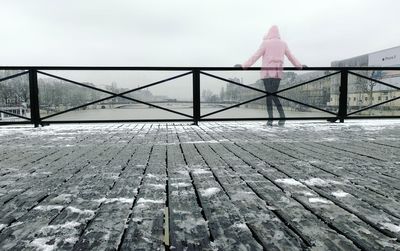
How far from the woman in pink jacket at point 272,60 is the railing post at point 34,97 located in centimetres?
420

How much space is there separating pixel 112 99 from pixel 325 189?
5368 millimetres

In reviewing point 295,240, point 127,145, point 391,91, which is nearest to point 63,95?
point 127,145

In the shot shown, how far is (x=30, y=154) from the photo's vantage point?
10.1ft

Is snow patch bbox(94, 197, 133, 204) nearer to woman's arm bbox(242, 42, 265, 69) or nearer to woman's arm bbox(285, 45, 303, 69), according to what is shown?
woman's arm bbox(242, 42, 265, 69)

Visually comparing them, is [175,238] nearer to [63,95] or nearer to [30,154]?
[30,154]

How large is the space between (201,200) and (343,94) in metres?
6.03

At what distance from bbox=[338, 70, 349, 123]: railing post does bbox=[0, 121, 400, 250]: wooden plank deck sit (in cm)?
387

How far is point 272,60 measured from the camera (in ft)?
20.7

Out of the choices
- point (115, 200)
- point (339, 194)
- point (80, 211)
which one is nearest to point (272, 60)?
point (339, 194)

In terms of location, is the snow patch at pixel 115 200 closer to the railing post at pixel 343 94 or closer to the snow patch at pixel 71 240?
the snow patch at pixel 71 240

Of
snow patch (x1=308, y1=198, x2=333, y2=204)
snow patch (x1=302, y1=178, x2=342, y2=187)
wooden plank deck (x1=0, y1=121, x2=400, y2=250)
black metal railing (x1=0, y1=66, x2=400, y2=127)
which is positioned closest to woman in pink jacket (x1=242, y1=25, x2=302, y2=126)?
black metal railing (x1=0, y1=66, x2=400, y2=127)

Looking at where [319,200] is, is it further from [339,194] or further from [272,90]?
[272,90]

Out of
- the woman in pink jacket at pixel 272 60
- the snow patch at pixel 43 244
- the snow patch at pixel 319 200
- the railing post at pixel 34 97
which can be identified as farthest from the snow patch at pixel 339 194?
the railing post at pixel 34 97

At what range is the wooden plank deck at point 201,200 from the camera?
1186 mm
